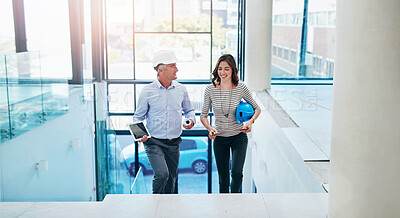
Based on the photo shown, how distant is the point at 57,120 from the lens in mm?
7676

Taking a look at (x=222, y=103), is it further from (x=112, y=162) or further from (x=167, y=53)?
(x=112, y=162)

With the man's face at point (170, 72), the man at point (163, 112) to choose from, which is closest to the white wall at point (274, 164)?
the man at point (163, 112)

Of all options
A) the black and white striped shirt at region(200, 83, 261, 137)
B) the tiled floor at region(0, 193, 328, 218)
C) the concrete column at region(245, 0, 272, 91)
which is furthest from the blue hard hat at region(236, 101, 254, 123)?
the concrete column at region(245, 0, 272, 91)

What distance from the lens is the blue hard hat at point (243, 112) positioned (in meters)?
4.76

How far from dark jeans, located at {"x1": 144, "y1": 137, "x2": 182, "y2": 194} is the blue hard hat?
755mm

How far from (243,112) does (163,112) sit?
86cm

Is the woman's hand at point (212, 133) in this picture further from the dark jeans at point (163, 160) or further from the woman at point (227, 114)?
the dark jeans at point (163, 160)

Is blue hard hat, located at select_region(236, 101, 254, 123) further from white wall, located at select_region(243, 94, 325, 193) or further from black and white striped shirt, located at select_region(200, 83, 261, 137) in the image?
white wall, located at select_region(243, 94, 325, 193)

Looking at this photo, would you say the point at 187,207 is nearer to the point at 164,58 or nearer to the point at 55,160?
the point at 164,58

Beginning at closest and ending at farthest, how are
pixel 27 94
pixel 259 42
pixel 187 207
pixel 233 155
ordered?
1. pixel 187 207
2. pixel 233 155
3. pixel 27 94
4. pixel 259 42

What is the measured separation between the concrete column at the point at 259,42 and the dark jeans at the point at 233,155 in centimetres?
522

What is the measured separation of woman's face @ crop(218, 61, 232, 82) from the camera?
187 inches

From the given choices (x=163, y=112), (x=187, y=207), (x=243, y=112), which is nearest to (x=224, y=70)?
(x=243, y=112)

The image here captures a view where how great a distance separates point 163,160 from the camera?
16.0 ft
